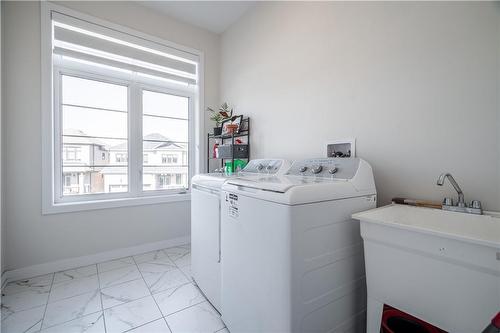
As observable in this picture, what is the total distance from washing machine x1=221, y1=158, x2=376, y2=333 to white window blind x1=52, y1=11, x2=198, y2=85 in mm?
2092

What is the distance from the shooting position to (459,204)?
41.3 inches

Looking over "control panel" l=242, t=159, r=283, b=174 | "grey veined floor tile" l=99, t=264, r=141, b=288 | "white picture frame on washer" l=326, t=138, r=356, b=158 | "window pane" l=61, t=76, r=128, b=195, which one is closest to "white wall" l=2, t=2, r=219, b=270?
"window pane" l=61, t=76, r=128, b=195

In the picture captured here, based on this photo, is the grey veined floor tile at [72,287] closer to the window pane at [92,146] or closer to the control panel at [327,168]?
the window pane at [92,146]

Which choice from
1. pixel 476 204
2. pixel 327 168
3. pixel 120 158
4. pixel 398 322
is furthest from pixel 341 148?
pixel 120 158

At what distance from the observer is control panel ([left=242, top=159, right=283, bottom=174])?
68.5 inches

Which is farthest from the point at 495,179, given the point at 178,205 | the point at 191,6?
the point at 191,6

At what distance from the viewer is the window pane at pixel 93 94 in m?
2.23

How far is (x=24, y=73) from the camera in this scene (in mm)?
1916

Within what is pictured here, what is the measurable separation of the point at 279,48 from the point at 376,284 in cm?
203

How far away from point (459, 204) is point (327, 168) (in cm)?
64

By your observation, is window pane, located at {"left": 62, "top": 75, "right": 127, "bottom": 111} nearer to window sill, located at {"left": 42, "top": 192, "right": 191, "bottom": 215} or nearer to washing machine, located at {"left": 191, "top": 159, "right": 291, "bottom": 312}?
window sill, located at {"left": 42, "top": 192, "right": 191, "bottom": 215}

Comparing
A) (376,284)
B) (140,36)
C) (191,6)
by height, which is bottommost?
(376,284)

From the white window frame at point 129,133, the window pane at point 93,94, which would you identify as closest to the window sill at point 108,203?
the white window frame at point 129,133

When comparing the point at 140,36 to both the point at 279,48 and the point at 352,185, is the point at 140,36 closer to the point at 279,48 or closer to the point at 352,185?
the point at 279,48
